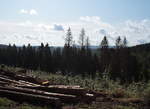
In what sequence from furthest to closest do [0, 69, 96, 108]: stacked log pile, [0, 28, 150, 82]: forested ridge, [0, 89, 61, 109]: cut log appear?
[0, 28, 150, 82]: forested ridge
[0, 69, 96, 108]: stacked log pile
[0, 89, 61, 109]: cut log

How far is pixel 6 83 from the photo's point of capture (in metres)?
11.3

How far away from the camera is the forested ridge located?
156 feet

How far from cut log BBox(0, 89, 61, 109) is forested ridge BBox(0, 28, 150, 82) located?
34.3 m

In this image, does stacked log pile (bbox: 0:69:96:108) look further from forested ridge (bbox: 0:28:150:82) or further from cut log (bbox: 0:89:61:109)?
forested ridge (bbox: 0:28:150:82)

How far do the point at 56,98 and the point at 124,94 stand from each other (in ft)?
14.3

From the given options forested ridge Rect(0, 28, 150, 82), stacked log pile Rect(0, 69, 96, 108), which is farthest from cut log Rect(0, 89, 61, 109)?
forested ridge Rect(0, 28, 150, 82)

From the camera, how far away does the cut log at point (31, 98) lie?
8438 mm

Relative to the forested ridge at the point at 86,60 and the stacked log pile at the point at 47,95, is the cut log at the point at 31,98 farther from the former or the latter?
the forested ridge at the point at 86,60

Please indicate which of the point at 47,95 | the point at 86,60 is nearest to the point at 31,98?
the point at 47,95

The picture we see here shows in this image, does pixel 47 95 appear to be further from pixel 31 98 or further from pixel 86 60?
pixel 86 60

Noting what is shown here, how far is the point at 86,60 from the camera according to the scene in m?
54.9

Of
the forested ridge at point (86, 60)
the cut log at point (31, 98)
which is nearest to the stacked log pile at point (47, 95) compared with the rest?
the cut log at point (31, 98)

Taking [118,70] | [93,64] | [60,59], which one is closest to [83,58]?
[93,64]

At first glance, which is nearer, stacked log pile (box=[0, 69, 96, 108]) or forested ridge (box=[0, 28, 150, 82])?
stacked log pile (box=[0, 69, 96, 108])
